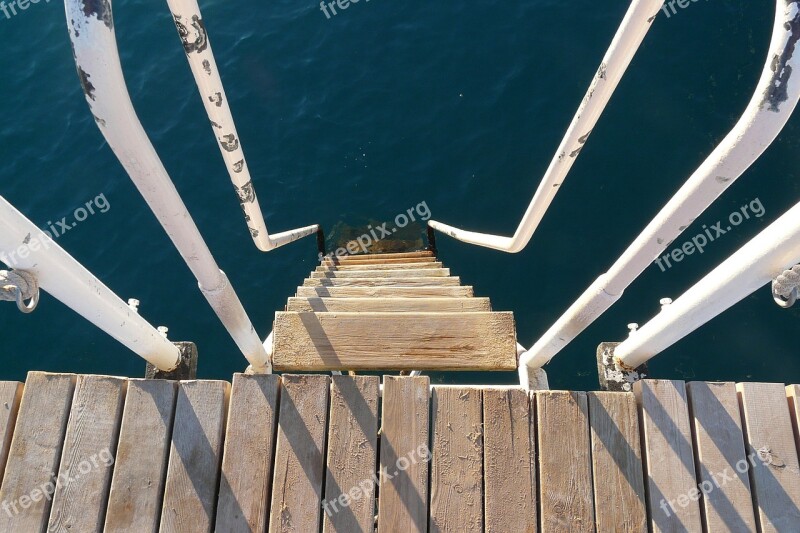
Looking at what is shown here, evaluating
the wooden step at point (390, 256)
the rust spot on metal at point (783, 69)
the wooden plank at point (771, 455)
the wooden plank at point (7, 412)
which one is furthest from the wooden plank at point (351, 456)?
the wooden step at point (390, 256)

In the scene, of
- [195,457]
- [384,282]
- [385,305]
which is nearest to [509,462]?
[195,457]

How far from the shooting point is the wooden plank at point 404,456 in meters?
2.97

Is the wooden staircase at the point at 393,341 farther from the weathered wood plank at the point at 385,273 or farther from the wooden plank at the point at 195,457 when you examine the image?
the weathered wood plank at the point at 385,273

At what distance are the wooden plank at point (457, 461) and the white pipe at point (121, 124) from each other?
1.40m

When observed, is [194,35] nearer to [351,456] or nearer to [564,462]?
[351,456]

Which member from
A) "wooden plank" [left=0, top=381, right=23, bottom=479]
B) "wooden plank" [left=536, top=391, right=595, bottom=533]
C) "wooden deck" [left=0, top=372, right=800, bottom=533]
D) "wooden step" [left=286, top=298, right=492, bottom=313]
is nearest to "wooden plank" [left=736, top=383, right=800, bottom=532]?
"wooden deck" [left=0, top=372, right=800, bottom=533]

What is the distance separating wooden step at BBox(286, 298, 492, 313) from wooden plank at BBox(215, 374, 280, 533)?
1607 millimetres

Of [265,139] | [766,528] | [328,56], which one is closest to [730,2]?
[328,56]

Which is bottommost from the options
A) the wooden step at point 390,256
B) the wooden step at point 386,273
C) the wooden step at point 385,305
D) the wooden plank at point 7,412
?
the wooden step at point 390,256

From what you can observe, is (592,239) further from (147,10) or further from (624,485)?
(147,10)

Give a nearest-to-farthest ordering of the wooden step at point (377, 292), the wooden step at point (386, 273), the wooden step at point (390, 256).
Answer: the wooden step at point (377, 292) < the wooden step at point (386, 273) < the wooden step at point (390, 256)

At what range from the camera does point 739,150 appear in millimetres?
1845

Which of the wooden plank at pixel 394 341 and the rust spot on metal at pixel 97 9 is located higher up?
the rust spot on metal at pixel 97 9

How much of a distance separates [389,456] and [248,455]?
76 centimetres
